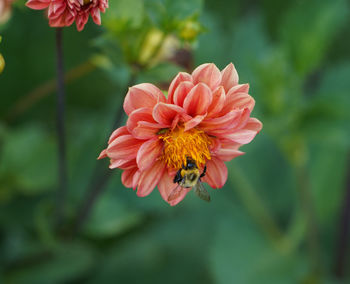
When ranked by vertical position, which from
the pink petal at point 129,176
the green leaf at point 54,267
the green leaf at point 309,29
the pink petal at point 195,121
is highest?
the green leaf at point 309,29

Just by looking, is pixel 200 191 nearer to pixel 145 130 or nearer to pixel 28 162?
pixel 145 130

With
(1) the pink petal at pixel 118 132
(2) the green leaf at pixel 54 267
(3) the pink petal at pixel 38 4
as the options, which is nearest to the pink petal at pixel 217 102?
(1) the pink petal at pixel 118 132

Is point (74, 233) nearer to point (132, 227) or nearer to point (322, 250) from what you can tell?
point (132, 227)

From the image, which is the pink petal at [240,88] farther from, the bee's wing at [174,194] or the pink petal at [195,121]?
the bee's wing at [174,194]

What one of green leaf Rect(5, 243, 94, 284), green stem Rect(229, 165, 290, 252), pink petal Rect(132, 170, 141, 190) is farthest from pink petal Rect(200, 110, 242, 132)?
green stem Rect(229, 165, 290, 252)

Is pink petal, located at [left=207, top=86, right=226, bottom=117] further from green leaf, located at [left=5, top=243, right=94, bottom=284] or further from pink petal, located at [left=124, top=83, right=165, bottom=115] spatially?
green leaf, located at [left=5, top=243, right=94, bottom=284]

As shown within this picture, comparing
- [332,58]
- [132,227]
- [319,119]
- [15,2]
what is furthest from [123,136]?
[332,58]

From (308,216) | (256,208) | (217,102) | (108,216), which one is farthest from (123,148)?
(256,208)
